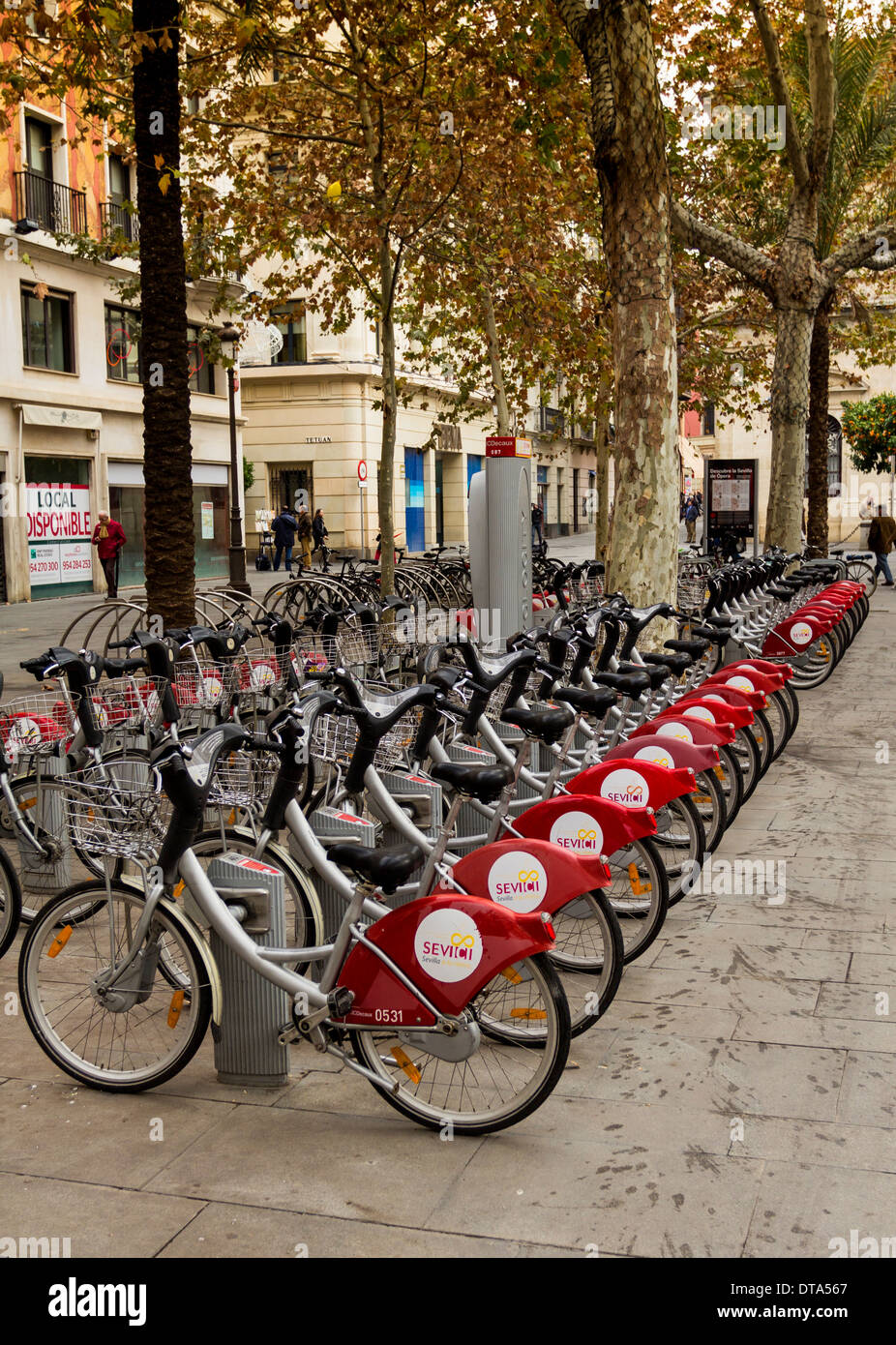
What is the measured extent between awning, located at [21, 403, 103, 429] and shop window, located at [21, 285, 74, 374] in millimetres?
792

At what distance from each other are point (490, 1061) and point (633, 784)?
4.62ft

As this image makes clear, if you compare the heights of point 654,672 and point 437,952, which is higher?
point 654,672

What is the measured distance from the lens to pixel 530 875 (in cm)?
416

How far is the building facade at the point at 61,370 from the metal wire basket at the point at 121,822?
20.9 metres

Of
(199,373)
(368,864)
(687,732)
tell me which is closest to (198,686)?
(687,732)

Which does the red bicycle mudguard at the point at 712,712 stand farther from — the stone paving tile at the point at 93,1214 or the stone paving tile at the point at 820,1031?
the stone paving tile at the point at 93,1214

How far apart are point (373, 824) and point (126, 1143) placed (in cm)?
135

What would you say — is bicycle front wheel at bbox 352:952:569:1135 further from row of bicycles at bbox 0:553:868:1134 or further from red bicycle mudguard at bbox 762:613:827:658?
red bicycle mudguard at bbox 762:613:827:658

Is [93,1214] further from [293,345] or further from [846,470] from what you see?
[846,470]

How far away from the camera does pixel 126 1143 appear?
3812 mm

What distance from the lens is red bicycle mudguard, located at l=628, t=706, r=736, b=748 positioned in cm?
599

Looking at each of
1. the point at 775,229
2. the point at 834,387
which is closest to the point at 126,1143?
the point at 775,229
